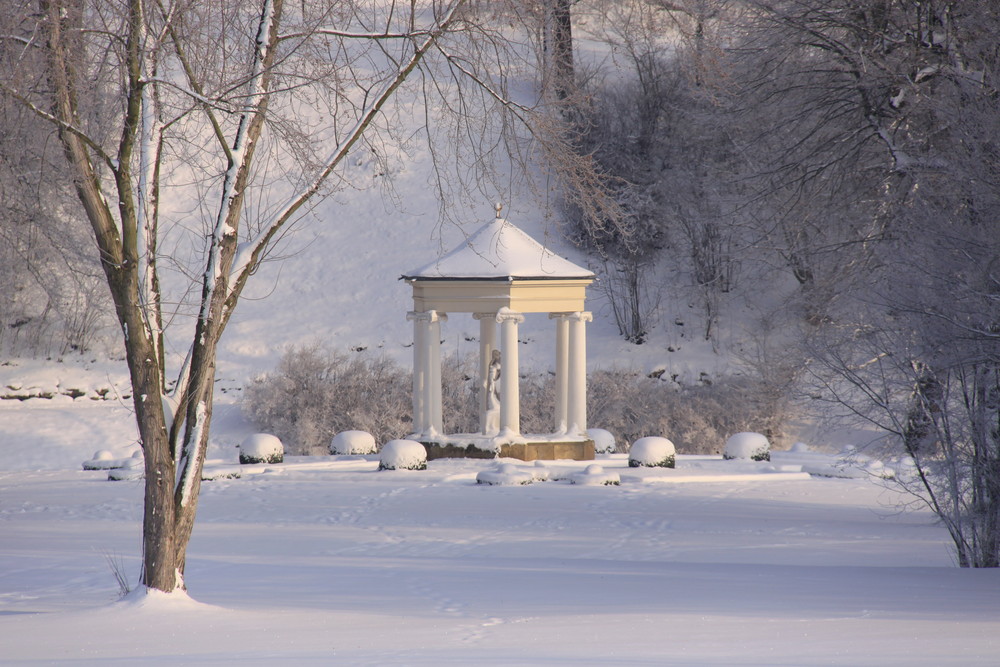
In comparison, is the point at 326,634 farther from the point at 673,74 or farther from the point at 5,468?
the point at 673,74

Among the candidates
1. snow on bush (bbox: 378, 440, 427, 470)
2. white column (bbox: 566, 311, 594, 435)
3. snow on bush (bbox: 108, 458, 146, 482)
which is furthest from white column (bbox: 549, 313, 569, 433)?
snow on bush (bbox: 108, 458, 146, 482)

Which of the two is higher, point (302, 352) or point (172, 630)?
point (302, 352)

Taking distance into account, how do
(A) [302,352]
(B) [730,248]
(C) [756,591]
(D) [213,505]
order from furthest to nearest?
(B) [730,248] → (A) [302,352] → (D) [213,505] → (C) [756,591]

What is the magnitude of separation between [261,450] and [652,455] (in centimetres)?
691

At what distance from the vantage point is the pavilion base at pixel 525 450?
63.3ft

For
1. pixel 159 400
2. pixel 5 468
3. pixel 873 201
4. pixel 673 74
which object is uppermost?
pixel 673 74

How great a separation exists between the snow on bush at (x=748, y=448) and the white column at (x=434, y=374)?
5543 mm

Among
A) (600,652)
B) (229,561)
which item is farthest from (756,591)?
(229,561)

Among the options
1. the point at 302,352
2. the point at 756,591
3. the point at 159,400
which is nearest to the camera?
the point at 159,400

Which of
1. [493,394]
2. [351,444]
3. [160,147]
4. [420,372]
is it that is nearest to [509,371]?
[493,394]

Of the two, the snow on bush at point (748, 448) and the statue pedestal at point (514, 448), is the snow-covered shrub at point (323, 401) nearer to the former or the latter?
the statue pedestal at point (514, 448)

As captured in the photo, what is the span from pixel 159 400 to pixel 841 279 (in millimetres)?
11136

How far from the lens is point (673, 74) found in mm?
36469

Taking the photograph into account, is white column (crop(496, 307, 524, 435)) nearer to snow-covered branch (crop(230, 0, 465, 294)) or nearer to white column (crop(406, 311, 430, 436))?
white column (crop(406, 311, 430, 436))
